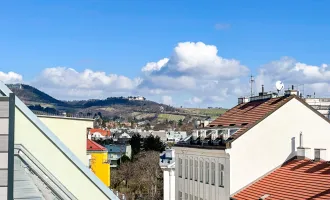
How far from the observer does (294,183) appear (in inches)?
928

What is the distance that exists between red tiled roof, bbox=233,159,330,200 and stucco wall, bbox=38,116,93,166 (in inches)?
396

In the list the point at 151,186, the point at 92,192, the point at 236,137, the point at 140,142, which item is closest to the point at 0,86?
the point at 92,192

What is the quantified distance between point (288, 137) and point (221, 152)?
11.9 ft

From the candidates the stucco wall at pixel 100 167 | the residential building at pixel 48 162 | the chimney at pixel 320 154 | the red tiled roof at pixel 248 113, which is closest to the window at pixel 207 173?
the red tiled roof at pixel 248 113

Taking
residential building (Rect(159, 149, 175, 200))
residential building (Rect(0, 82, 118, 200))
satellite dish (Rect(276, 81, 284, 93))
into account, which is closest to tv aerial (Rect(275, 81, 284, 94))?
satellite dish (Rect(276, 81, 284, 93))

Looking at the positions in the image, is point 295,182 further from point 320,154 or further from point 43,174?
point 43,174

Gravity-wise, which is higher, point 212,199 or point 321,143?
point 321,143

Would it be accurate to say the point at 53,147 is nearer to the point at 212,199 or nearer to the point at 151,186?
the point at 212,199

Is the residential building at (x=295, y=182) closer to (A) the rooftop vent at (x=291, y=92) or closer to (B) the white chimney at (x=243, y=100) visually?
(A) the rooftop vent at (x=291, y=92)

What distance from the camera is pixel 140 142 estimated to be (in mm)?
123250

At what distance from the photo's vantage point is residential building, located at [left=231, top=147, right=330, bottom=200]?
72.0 feet

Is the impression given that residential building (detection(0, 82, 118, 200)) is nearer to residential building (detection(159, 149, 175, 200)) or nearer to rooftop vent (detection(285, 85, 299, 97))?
rooftop vent (detection(285, 85, 299, 97))

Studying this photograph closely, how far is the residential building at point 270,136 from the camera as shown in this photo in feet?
89.3

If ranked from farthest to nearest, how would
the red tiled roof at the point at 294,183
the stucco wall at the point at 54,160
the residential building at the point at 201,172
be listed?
the residential building at the point at 201,172
the red tiled roof at the point at 294,183
the stucco wall at the point at 54,160
